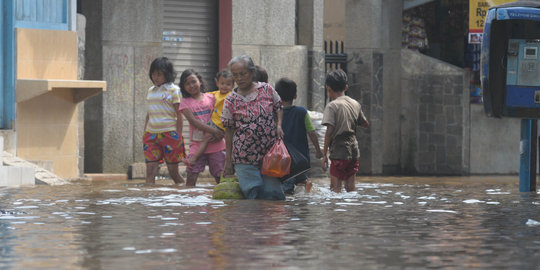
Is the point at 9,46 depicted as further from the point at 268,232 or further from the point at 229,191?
the point at 268,232

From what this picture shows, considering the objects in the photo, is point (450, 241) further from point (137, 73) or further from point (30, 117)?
point (137, 73)

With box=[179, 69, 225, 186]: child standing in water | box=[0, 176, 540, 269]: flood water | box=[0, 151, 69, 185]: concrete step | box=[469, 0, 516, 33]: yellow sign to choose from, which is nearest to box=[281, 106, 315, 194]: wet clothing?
box=[0, 176, 540, 269]: flood water

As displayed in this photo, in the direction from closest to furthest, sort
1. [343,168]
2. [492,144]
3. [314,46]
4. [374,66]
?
[343,168] → [314,46] → [374,66] → [492,144]

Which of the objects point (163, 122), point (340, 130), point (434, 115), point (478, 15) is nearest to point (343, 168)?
point (340, 130)

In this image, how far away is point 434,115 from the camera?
20.5 meters

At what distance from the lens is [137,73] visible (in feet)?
57.5

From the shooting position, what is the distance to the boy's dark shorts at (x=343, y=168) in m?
11.0

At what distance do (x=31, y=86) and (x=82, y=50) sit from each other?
7.23 feet

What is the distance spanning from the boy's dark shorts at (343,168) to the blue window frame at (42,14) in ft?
18.7

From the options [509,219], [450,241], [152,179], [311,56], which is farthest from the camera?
[311,56]

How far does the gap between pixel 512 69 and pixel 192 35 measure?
808cm

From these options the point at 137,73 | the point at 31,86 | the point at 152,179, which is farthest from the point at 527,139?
the point at 137,73

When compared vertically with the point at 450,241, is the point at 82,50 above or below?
above

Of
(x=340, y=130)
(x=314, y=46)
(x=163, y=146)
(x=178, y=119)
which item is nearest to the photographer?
(x=340, y=130)
